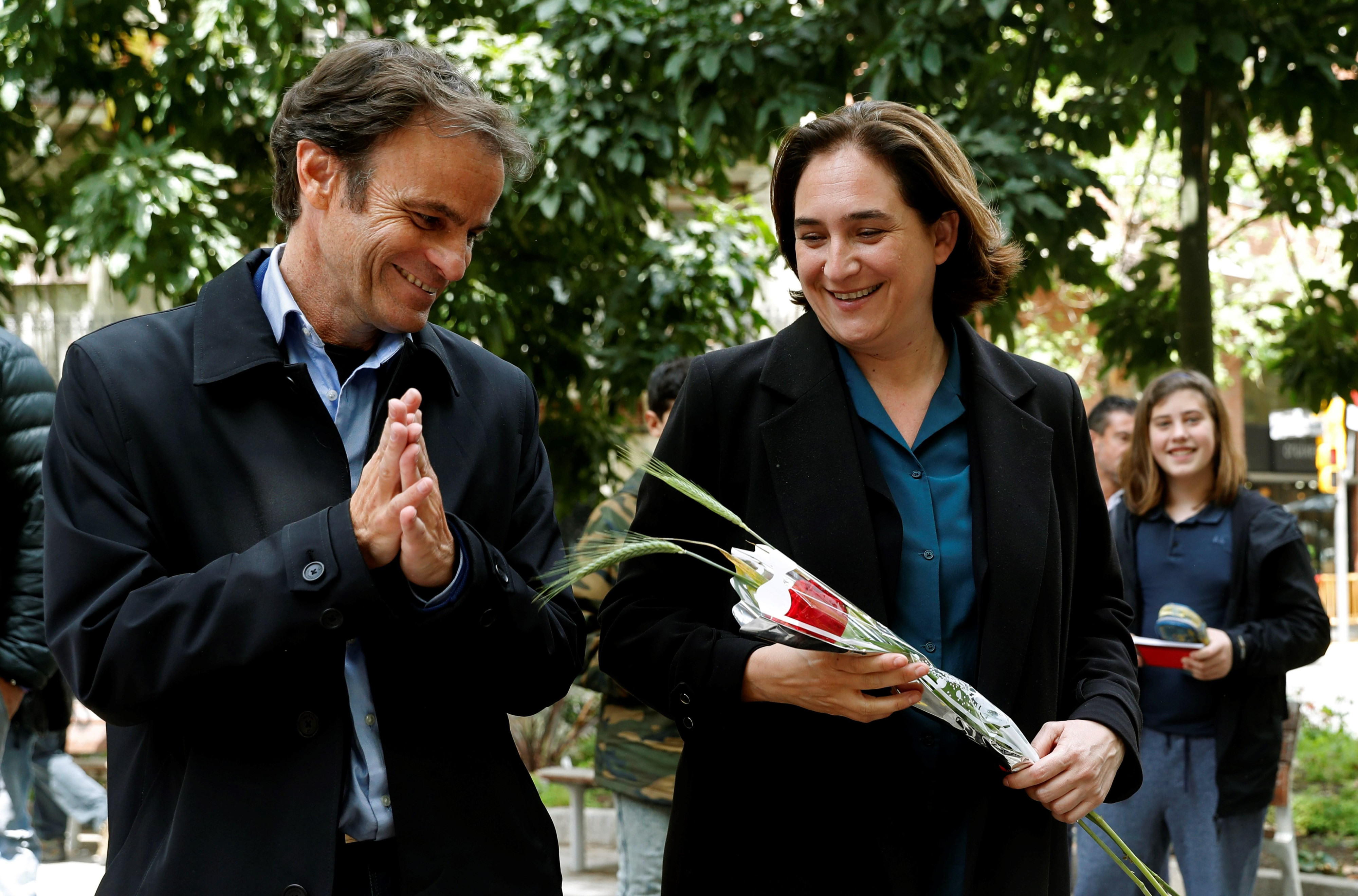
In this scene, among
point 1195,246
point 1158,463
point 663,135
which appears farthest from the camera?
point 1195,246

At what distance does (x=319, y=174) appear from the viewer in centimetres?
217

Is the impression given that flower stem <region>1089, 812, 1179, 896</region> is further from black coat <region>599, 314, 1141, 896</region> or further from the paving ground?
the paving ground

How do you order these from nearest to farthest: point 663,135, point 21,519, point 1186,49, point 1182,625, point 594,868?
1. point 21,519
2. point 1182,625
3. point 1186,49
4. point 663,135
5. point 594,868

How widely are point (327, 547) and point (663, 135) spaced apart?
5.03 metres

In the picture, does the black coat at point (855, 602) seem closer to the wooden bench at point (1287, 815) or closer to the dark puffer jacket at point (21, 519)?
the dark puffer jacket at point (21, 519)

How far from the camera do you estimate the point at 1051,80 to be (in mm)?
6414

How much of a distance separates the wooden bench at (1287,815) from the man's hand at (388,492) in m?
4.37

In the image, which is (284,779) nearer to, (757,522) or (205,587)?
(205,587)

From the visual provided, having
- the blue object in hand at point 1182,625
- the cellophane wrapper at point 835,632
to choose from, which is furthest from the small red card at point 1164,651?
the cellophane wrapper at point 835,632

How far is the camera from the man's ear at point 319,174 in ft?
7.07

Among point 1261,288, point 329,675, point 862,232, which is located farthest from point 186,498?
point 1261,288

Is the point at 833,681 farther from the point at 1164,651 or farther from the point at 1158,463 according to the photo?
the point at 1158,463

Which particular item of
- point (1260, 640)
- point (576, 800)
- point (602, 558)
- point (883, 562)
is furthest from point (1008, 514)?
point (576, 800)

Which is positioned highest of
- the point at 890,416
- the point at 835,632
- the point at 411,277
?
the point at 411,277
